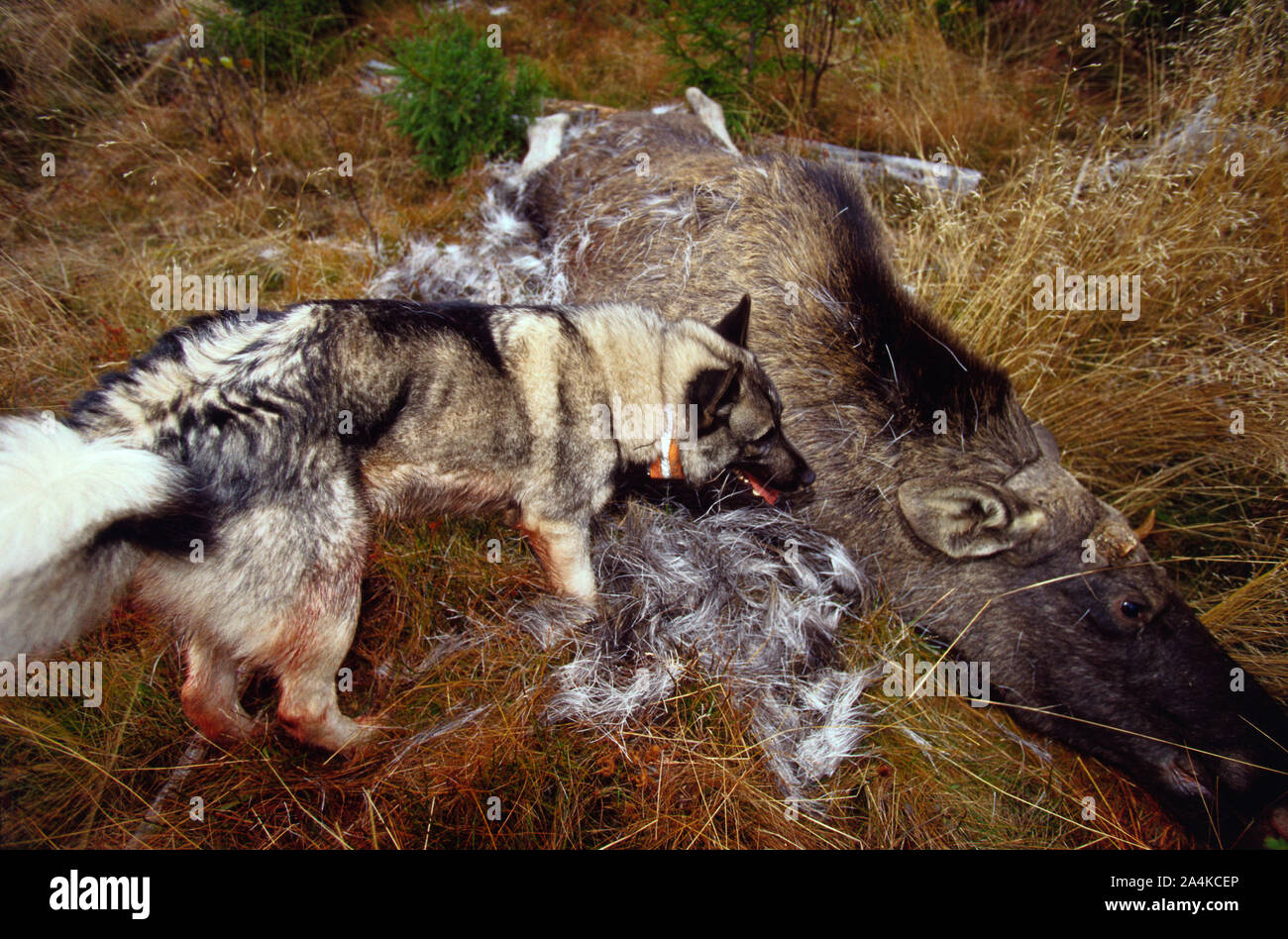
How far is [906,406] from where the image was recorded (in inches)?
132

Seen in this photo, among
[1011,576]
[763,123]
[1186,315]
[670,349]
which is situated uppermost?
[763,123]

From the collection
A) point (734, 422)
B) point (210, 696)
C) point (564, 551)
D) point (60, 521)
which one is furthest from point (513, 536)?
point (60, 521)

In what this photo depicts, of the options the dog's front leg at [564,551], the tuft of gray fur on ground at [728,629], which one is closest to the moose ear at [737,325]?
the tuft of gray fur on ground at [728,629]

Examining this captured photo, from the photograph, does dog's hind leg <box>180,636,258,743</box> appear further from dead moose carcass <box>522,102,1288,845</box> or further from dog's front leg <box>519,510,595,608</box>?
dead moose carcass <box>522,102,1288,845</box>

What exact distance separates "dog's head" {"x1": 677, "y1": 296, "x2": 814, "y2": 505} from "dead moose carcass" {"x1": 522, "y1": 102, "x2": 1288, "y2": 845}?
29 centimetres

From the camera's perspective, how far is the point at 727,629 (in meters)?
3.21

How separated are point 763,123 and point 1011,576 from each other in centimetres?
522

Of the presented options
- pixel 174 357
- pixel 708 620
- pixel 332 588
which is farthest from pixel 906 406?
pixel 174 357

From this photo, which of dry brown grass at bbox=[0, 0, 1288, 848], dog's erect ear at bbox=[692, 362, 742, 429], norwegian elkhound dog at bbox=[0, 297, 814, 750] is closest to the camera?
norwegian elkhound dog at bbox=[0, 297, 814, 750]

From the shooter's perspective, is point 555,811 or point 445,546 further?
point 445,546

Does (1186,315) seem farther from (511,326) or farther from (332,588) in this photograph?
(332,588)

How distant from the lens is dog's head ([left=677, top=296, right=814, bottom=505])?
10.4ft

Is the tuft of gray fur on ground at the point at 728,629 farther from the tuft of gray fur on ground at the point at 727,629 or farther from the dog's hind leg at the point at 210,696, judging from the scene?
the dog's hind leg at the point at 210,696

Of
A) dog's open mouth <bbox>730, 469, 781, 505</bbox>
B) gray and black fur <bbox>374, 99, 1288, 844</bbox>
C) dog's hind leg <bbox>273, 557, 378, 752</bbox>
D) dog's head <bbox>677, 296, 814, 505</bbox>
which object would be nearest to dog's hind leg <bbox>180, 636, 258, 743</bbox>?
dog's hind leg <bbox>273, 557, 378, 752</bbox>
